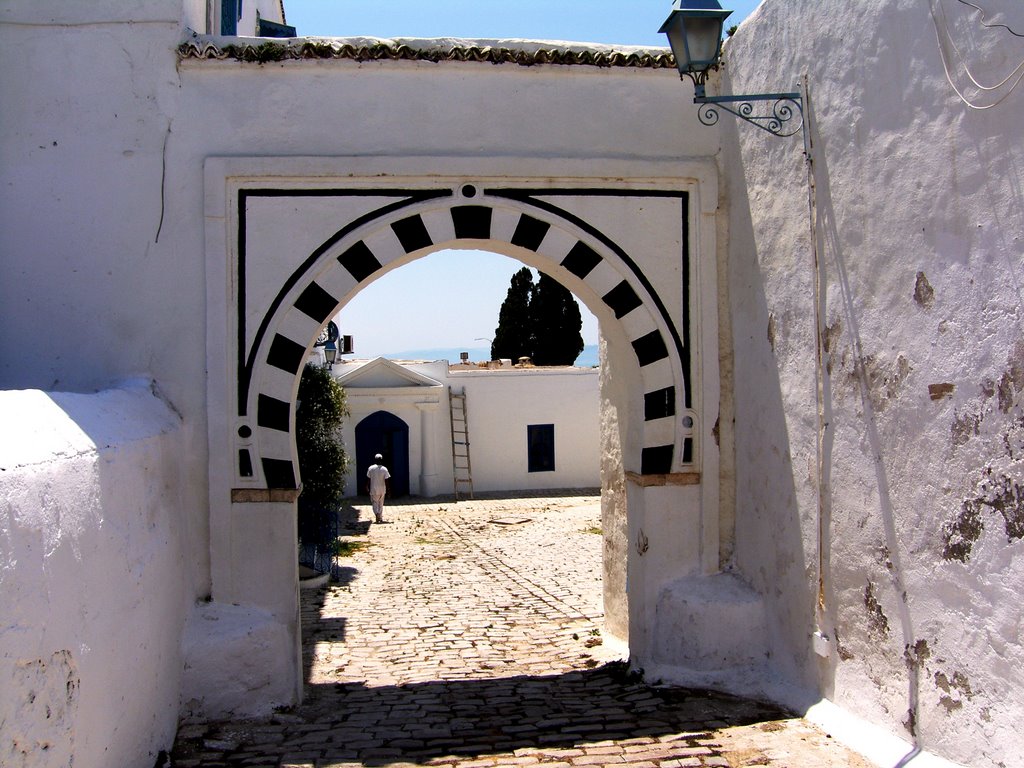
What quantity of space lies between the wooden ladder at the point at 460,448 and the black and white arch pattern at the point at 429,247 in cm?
A: 1489

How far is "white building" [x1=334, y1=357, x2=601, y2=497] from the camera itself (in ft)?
68.4

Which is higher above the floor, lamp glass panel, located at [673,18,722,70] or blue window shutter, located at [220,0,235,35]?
blue window shutter, located at [220,0,235,35]

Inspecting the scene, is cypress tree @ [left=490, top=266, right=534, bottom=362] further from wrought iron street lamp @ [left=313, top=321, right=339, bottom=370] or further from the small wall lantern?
the small wall lantern

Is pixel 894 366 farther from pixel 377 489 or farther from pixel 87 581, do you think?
pixel 377 489

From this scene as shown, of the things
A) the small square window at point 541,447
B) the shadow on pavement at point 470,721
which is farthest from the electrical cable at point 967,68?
the small square window at point 541,447

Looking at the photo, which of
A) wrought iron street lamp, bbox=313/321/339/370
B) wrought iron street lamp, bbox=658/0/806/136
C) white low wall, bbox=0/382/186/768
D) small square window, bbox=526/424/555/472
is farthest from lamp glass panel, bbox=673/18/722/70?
small square window, bbox=526/424/555/472

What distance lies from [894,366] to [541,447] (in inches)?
692

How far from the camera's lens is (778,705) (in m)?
5.36

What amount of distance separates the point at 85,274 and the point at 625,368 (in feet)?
10.5

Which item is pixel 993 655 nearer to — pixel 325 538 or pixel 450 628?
pixel 450 628

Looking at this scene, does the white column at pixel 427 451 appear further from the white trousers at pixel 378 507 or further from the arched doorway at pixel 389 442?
the white trousers at pixel 378 507

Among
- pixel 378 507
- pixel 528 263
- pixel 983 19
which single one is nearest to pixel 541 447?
pixel 378 507

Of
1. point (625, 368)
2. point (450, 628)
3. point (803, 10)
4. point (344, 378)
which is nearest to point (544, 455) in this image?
point (344, 378)

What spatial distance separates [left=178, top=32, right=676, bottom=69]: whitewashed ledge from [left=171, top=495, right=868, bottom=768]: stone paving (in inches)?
144
